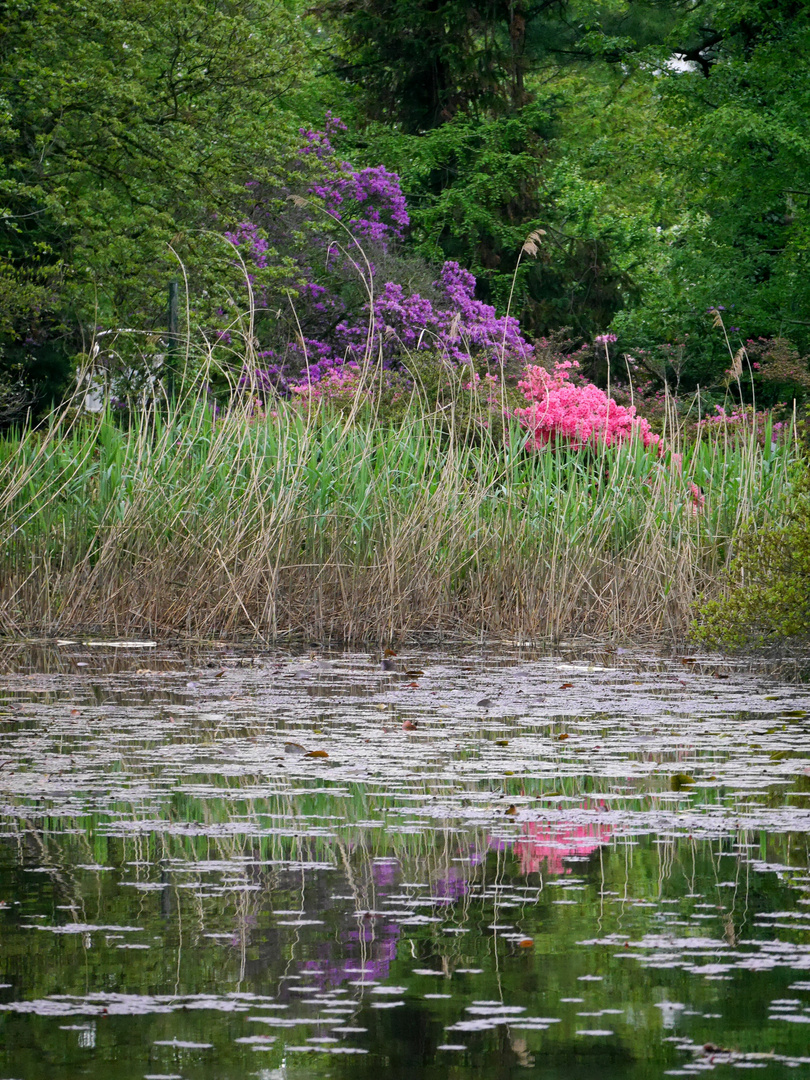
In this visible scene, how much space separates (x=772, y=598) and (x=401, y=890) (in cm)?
462

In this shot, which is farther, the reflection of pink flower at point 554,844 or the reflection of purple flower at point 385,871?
the reflection of pink flower at point 554,844

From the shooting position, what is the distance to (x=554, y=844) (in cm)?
384

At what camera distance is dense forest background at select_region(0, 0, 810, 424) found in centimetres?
1969

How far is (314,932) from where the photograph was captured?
9.89ft

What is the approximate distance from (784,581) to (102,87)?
1429cm

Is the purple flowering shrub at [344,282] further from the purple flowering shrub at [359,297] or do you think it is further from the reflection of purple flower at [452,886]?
the reflection of purple flower at [452,886]

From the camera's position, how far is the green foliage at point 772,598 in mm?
7629

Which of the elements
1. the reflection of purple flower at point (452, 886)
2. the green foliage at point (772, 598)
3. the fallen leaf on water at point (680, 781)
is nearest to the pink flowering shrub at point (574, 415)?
the green foliage at point (772, 598)

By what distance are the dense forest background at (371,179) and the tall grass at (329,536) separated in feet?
22.1

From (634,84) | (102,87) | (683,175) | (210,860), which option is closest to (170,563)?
(210,860)

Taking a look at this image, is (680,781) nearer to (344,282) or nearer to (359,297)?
(359,297)

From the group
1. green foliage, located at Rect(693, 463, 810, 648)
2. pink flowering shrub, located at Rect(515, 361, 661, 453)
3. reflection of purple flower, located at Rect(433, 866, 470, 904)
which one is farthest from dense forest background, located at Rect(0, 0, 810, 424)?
reflection of purple flower, located at Rect(433, 866, 470, 904)

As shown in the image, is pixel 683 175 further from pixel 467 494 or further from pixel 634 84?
pixel 467 494

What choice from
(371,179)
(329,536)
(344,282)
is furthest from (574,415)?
(371,179)
